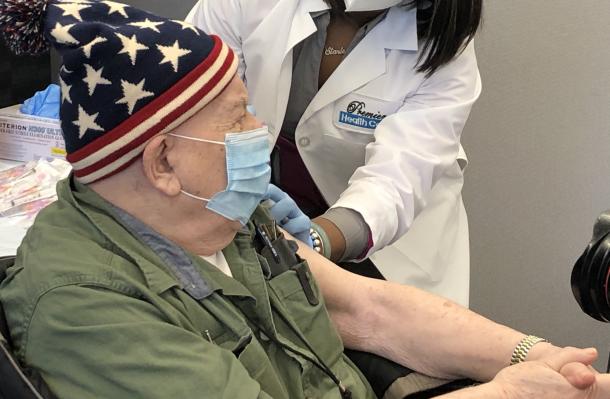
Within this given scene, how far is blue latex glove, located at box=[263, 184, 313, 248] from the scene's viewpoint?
148 cm

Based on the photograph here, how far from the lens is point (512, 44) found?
2.57m

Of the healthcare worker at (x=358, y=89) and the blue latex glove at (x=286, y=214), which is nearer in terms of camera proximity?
the blue latex glove at (x=286, y=214)

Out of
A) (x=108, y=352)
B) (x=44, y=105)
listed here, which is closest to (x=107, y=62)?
(x=108, y=352)

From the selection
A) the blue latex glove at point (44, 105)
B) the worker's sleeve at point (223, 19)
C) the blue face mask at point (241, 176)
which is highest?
the worker's sleeve at point (223, 19)

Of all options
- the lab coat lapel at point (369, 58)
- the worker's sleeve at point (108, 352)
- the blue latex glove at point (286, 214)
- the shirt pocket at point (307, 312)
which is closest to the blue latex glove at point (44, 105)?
the lab coat lapel at point (369, 58)

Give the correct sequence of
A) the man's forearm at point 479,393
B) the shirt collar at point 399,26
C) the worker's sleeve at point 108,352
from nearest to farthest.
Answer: the worker's sleeve at point 108,352
the man's forearm at point 479,393
the shirt collar at point 399,26

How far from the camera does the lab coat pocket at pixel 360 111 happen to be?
1902 mm

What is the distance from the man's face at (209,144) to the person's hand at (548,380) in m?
0.61

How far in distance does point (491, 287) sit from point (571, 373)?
1676 mm

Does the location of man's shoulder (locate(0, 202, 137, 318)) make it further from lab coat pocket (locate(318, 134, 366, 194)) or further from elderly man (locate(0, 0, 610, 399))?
lab coat pocket (locate(318, 134, 366, 194))

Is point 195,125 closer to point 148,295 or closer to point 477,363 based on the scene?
point 148,295

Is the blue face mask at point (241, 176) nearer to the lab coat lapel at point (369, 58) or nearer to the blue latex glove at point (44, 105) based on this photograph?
the lab coat lapel at point (369, 58)

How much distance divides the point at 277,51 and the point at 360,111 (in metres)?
0.27

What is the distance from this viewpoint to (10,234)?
5.34 ft
